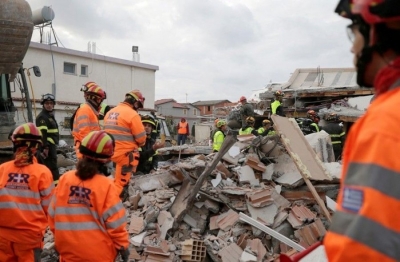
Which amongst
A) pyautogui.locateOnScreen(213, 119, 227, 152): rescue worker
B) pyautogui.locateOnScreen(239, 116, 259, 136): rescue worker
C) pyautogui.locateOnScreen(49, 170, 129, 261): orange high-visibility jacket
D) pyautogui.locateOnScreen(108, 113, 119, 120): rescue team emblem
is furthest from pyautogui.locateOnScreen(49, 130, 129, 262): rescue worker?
pyautogui.locateOnScreen(239, 116, 259, 136): rescue worker

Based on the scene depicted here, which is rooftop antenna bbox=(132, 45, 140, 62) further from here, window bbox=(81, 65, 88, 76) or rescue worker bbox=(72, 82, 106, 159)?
rescue worker bbox=(72, 82, 106, 159)

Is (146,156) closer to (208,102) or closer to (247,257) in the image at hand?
(247,257)

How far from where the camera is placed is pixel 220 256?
19.2ft

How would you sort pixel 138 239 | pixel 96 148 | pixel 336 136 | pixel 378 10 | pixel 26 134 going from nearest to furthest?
pixel 378 10 → pixel 96 148 → pixel 26 134 → pixel 138 239 → pixel 336 136

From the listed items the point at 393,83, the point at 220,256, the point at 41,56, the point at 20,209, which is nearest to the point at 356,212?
the point at 393,83

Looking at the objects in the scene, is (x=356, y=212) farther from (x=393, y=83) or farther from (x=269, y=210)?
(x=269, y=210)

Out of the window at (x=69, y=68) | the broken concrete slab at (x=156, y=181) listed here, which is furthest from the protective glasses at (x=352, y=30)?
the window at (x=69, y=68)

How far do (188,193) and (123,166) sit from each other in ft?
3.52

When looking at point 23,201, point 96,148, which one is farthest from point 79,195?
point 23,201

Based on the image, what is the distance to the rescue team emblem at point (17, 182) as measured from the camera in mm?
3938

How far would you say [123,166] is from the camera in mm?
6570

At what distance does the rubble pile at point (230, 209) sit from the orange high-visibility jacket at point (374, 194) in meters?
4.83

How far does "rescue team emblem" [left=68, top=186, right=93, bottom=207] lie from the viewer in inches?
132

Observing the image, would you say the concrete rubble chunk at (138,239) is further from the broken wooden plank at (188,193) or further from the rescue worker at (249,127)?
the rescue worker at (249,127)
